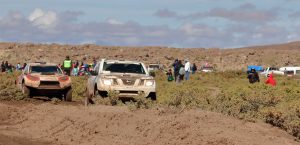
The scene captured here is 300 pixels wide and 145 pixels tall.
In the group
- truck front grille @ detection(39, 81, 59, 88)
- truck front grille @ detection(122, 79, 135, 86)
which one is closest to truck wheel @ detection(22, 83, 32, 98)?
truck front grille @ detection(39, 81, 59, 88)

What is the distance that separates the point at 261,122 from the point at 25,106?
28.7ft

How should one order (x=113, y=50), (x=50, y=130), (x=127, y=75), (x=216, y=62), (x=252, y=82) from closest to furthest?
(x=50, y=130) < (x=127, y=75) < (x=252, y=82) < (x=216, y=62) < (x=113, y=50)

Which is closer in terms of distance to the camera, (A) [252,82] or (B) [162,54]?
(A) [252,82]

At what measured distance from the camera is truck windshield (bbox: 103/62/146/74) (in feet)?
65.1

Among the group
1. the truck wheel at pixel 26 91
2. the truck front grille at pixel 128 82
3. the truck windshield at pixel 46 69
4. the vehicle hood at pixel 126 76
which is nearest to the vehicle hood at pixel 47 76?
the truck windshield at pixel 46 69

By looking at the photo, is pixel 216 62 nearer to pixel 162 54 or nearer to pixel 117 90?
pixel 162 54

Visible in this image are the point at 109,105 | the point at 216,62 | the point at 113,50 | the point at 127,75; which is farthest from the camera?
the point at 113,50

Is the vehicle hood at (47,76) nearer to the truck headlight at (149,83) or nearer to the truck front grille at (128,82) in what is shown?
the truck front grille at (128,82)

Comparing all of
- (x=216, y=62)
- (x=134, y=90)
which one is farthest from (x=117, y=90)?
(x=216, y=62)

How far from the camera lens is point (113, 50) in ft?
320

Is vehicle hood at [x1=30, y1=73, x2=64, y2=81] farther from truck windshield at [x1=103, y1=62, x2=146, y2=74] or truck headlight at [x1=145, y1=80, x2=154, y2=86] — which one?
truck headlight at [x1=145, y1=80, x2=154, y2=86]

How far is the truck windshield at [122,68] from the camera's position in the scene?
1984 cm

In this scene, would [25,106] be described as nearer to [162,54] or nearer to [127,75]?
[127,75]

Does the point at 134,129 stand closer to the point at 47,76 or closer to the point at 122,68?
the point at 122,68
